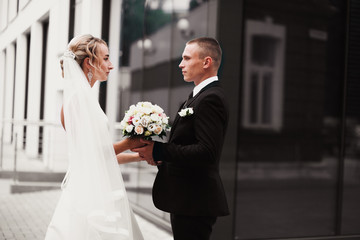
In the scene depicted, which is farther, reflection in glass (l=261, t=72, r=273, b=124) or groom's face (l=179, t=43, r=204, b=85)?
reflection in glass (l=261, t=72, r=273, b=124)

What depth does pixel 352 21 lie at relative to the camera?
657 cm

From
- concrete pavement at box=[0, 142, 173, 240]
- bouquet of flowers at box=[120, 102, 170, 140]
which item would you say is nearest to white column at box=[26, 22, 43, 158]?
concrete pavement at box=[0, 142, 173, 240]

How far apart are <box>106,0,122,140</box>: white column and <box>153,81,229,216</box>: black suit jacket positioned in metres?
4.40

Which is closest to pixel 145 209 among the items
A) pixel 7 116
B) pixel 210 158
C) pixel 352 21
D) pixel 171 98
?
pixel 171 98

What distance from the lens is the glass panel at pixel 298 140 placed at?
20.4ft

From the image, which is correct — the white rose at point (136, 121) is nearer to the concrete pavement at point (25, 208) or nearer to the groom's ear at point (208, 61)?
the groom's ear at point (208, 61)

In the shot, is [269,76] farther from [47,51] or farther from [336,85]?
[47,51]

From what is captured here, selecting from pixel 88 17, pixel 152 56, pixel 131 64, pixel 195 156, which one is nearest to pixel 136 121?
pixel 195 156

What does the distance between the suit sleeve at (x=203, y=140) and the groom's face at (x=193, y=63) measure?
0.26 m

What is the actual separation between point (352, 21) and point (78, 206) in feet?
16.2

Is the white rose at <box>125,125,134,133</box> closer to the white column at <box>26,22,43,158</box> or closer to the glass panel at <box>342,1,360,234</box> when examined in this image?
the white column at <box>26,22,43,158</box>

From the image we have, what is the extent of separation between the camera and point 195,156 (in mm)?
2914

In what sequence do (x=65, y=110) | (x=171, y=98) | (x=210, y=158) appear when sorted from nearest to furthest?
(x=210, y=158) < (x=65, y=110) < (x=171, y=98)

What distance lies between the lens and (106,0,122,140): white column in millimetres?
7203
